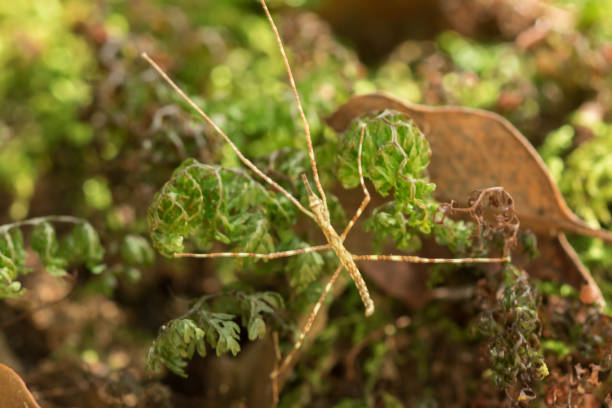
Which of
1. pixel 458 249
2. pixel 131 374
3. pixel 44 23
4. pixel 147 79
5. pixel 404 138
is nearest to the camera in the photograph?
pixel 404 138

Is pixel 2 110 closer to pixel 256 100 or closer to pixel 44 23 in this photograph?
pixel 44 23

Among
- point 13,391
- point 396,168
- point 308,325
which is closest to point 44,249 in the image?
point 13,391

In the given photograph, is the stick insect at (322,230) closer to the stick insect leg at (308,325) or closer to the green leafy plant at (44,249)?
the stick insect leg at (308,325)

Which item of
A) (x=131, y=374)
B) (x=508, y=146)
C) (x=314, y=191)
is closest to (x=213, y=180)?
(x=314, y=191)

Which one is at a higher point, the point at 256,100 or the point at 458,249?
the point at 256,100

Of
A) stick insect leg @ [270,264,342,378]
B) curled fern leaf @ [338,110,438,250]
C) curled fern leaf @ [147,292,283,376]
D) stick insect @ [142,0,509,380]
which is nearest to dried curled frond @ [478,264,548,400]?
stick insect @ [142,0,509,380]

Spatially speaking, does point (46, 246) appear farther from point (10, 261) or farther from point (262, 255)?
point (262, 255)
